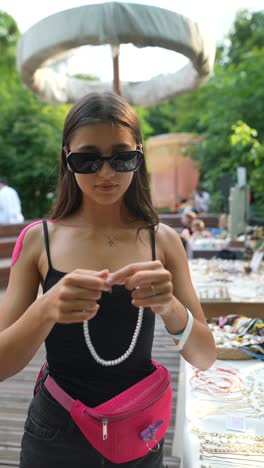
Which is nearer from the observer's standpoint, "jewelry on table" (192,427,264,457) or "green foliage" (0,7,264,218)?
"jewelry on table" (192,427,264,457)

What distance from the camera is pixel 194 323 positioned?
1007mm

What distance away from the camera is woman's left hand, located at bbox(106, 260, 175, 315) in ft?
2.59

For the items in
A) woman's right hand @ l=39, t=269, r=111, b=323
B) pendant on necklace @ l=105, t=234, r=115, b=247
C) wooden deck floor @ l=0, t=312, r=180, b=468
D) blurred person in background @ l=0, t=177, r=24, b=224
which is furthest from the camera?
blurred person in background @ l=0, t=177, r=24, b=224

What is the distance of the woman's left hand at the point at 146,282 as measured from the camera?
2.59 ft

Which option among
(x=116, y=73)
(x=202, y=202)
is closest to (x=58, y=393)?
(x=116, y=73)

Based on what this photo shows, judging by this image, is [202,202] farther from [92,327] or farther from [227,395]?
[92,327]

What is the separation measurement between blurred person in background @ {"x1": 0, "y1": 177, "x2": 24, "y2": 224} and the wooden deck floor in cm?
340

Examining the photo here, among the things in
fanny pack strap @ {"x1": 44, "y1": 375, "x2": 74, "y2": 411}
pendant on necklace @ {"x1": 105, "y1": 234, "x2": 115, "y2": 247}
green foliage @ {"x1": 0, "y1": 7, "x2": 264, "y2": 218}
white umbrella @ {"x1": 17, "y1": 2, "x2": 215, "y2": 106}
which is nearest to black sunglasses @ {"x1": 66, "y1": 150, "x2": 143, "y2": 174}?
pendant on necklace @ {"x1": 105, "y1": 234, "x2": 115, "y2": 247}

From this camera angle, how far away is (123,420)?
0.96 meters

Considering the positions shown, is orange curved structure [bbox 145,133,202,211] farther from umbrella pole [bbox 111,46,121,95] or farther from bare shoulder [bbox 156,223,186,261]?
bare shoulder [bbox 156,223,186,261]

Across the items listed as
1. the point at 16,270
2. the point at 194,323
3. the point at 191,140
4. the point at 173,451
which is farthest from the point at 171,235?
the point at 191,140

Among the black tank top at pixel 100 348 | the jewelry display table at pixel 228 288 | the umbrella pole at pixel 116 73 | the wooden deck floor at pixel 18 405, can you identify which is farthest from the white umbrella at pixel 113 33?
the black tank top at pixel 100 348

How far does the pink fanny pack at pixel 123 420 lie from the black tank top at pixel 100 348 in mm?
31

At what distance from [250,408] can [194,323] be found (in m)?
0.73
